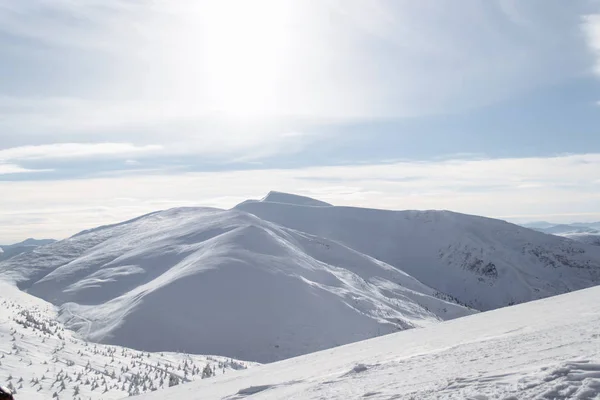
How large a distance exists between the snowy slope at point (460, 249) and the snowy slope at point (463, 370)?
9922 cm

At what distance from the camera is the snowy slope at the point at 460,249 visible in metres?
113

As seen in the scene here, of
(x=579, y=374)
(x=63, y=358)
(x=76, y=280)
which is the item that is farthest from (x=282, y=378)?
(x=76, y=280)

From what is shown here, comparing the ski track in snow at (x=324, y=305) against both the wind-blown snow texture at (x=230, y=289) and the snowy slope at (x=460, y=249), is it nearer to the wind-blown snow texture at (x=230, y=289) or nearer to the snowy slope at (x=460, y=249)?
the wind-blown snow texture at (x=230, y=289)

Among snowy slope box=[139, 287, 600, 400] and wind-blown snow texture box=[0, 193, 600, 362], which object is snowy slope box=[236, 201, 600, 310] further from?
snowy slope box=[139, 287, 600, 400]

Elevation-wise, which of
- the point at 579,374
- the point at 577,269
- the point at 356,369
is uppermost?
the point at 579,374

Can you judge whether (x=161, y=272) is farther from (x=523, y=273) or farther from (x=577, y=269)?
(x=577, y=269)

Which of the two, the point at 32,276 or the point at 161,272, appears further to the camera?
the point at 32,276

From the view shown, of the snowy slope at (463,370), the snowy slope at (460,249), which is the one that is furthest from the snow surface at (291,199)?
the snowy slope at (463,370)

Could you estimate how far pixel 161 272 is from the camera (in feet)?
173

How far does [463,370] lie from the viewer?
5824 mm

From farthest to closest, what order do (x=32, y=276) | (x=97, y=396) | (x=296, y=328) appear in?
(x=32, y=276) < (x=296, y=328) < (x=97, y=396)

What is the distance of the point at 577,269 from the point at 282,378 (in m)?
149

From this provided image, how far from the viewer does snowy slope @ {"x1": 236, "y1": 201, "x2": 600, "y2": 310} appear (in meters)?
113

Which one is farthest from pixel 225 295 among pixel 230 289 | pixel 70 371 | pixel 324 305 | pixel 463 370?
pixel 463 370
